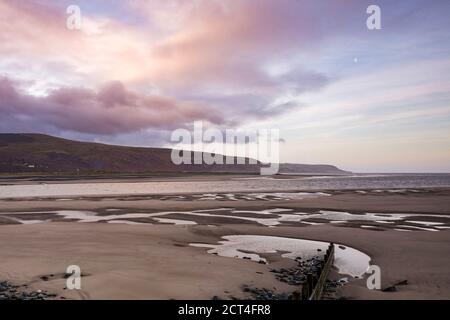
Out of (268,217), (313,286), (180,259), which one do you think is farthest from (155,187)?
(313,286)

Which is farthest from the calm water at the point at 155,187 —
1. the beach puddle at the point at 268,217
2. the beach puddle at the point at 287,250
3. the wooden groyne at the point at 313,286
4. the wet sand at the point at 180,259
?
the wooden groyne at the point at 313,286

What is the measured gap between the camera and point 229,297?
10.9 metres

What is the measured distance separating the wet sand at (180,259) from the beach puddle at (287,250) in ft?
2.28

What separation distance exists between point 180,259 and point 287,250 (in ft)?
18.4

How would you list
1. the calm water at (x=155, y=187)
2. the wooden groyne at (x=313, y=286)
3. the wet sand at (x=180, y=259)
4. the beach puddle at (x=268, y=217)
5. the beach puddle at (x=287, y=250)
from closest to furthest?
the wooden groyne at (x=313, y=286) < the wet sand at (x=180, y=259) < the beach puddle at (x=287, y=250) < the beach puddle at (x=268, y=217) < the calm water at (x=155, y=187)

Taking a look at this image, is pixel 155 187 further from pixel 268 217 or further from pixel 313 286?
pixel 313 286

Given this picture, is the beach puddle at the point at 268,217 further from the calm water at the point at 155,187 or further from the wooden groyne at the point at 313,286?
A: the calm water at the point at 155,187

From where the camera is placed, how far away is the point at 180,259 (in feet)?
50.1

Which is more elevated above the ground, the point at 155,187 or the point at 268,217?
the point at 268,217

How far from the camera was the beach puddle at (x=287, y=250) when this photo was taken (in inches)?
607
